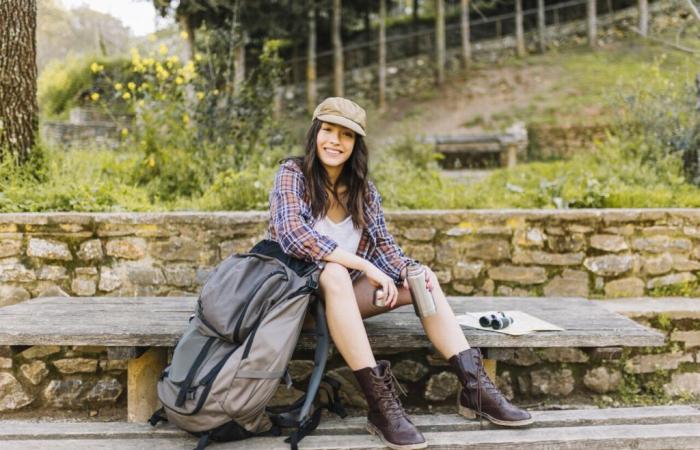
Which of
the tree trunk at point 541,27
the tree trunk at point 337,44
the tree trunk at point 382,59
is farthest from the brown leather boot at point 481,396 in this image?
the tree trunk at point 541,27

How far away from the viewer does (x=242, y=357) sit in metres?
2.15

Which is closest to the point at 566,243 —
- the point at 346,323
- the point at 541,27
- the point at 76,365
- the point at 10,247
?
the point at 346,323

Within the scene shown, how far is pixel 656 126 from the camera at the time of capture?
543cm

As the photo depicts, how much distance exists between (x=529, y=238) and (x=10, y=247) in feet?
10.9

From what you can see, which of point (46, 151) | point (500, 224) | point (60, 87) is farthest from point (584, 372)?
point (60, 87)

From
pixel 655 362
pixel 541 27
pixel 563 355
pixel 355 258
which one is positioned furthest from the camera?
pixel 541 27

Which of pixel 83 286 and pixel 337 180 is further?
pixel 83 286

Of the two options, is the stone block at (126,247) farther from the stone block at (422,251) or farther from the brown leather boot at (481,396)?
the brown leather boot at (481,396)

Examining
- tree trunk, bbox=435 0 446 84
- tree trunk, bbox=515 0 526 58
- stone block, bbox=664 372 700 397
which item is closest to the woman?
stone block, bbox=664 372 700 397

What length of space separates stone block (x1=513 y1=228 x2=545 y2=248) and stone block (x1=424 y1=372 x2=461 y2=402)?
1.08 m

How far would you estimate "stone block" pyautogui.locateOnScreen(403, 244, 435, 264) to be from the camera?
3884 mm

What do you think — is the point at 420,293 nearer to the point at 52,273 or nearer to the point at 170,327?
the point at 170,327

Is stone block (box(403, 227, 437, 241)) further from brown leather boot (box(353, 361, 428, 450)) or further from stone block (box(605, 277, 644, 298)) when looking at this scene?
brown leather boot (box(353, 361, 428, 450))

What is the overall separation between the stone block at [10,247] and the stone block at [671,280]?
4.15 m
